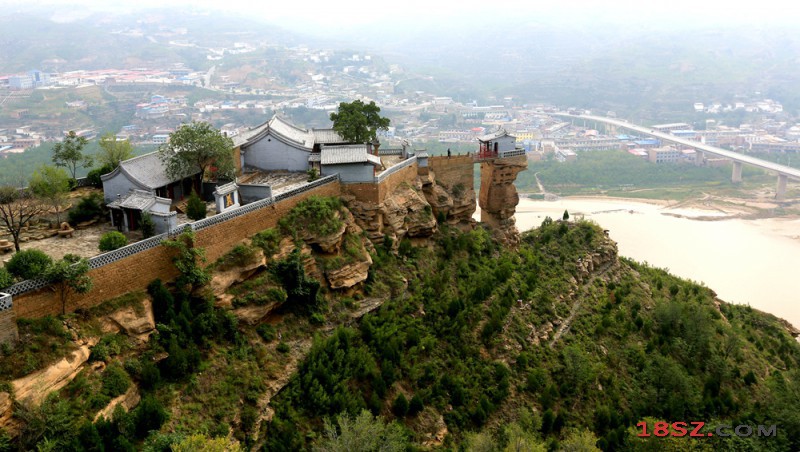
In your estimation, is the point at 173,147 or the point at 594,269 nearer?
the point at 173,147

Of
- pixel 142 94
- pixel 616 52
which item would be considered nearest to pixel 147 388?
pixel 142 94

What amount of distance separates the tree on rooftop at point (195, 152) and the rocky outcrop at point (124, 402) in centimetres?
978

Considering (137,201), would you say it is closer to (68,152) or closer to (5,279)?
(5,279)

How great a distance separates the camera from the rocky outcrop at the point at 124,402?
1592 cm

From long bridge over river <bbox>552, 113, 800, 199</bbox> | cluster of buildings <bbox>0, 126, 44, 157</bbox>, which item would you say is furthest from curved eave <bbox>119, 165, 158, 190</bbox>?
long bridge over river <bbox>552, 113, 800, 199</bbox>

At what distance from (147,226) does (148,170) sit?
4.14m

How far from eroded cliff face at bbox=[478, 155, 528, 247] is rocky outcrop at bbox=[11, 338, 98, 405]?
2319cm

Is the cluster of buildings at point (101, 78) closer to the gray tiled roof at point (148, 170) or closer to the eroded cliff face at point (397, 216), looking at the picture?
the gray tiled roof at point (148, 170)

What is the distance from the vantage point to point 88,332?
17.0 meters

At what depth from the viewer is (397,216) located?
28016mm

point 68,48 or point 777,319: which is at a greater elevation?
point 68,48

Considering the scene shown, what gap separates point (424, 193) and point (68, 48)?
12479cm

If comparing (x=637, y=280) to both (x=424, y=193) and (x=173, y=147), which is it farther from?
(x=173, y=147)

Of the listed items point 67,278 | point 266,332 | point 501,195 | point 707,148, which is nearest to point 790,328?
point 501,195
